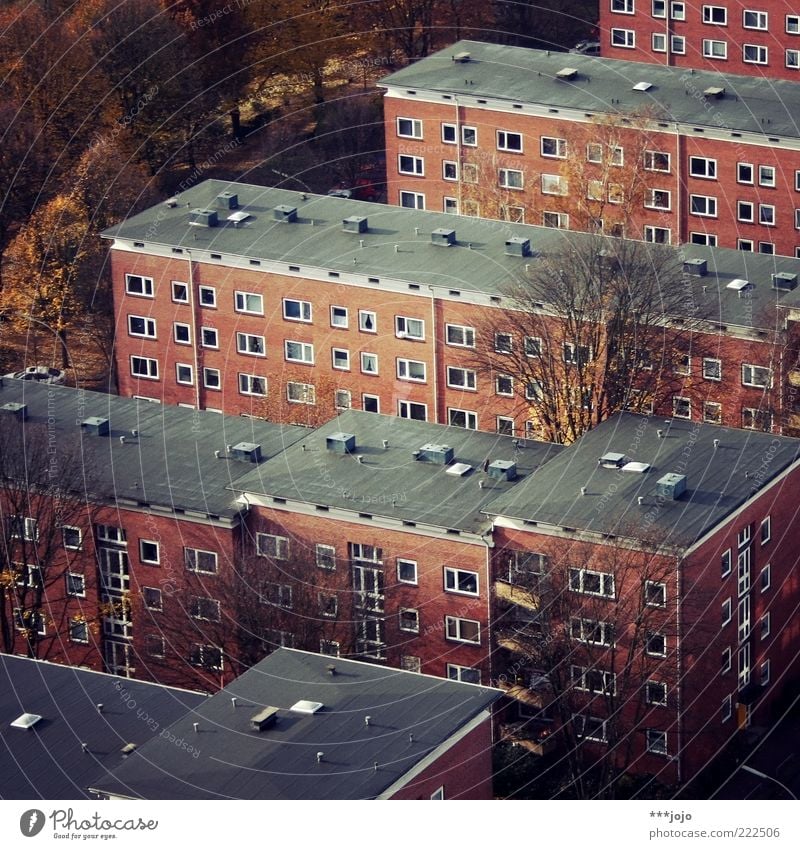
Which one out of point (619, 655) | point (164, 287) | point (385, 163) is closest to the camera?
point (619, 655)

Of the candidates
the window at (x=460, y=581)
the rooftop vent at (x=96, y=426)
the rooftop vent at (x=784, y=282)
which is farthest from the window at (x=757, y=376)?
the rooftop vent at (x=96, y=426)

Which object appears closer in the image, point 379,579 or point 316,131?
point 379,579

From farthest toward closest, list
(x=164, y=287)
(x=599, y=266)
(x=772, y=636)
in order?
(x=164, y=287) < (x=599, y=266) < (x=772, y=636)

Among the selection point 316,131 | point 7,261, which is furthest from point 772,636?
point 316,131

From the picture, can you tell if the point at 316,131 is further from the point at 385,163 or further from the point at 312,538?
the point at 312,538

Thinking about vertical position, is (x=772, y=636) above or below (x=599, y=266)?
below

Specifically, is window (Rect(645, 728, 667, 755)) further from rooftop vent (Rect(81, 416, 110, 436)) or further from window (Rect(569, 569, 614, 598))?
rooftop vent (Rect(81, 416, 110, 436))

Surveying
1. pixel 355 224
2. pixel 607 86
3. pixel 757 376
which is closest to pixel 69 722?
pixel 757 376
